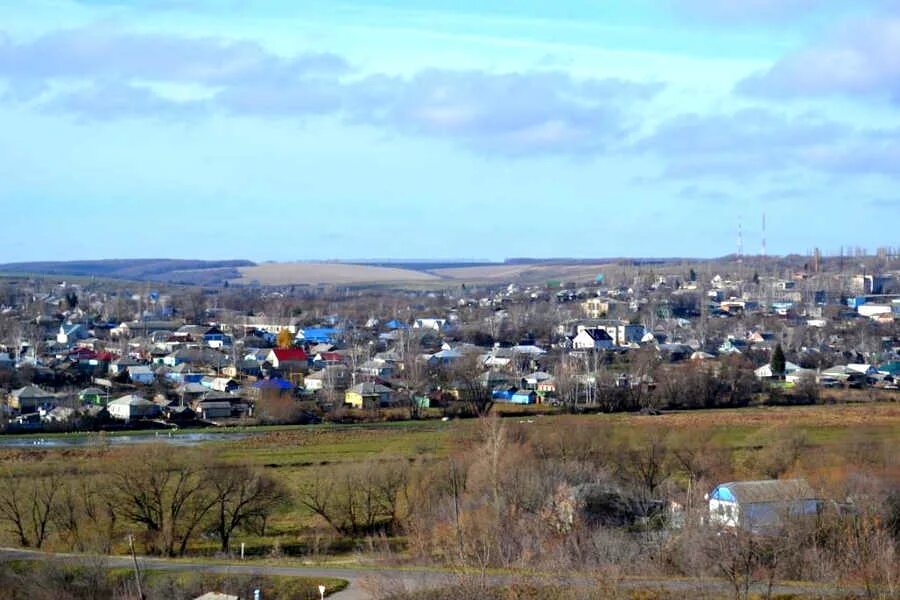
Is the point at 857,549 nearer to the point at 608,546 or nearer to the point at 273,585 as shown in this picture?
the point at 608,546

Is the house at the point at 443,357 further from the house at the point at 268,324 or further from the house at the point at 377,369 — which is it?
the house at the point at 268,324

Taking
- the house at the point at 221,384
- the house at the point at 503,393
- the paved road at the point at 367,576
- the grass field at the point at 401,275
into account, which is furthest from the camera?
the grass field at the point at 401,275

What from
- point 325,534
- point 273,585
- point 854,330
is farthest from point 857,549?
point 854,330

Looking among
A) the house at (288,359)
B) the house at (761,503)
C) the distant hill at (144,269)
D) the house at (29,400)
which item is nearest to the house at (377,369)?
the house at (288,359)

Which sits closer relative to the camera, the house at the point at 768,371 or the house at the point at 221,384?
the house at the point at 221,384

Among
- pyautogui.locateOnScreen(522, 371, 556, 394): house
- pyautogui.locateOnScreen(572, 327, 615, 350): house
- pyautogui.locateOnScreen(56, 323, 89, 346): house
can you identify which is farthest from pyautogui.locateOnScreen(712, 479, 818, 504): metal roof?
pyautogui.locateOnScreen(56, 323, 89, 346): house

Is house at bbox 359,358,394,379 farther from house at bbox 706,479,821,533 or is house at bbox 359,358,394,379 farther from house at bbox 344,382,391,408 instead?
house at bbox 706,479,821,533
